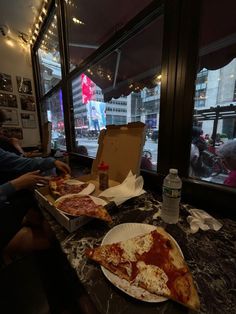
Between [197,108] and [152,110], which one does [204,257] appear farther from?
[152,110]

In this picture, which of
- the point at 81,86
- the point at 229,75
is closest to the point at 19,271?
the point at 229,75

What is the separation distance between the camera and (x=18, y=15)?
2170mm

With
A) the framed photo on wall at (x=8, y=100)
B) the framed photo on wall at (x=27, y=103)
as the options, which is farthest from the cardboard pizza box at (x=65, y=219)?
the framed photo on wall at (x=27, y=103)

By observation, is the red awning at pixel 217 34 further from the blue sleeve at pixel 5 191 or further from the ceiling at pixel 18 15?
the ceiling at pixel 18 15

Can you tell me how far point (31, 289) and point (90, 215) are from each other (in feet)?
1.30

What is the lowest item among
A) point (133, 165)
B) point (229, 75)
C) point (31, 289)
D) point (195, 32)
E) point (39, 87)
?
point (31, 289)

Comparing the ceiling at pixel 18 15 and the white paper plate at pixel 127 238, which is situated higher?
the ceiling at pixel 18 15

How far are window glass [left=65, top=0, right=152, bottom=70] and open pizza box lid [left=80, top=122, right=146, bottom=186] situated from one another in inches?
32.5

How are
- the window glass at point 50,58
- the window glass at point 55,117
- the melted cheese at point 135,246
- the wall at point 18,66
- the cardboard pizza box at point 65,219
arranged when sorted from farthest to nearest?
the wall at point 18,66
the window glass at point 55,117
the window glass at point 50,58
the cardboard pizza box at point 65,219
the melted cheese at point 135,246

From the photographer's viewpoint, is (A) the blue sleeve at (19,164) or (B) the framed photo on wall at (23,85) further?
(B) the framed photo on wall at (23,85)

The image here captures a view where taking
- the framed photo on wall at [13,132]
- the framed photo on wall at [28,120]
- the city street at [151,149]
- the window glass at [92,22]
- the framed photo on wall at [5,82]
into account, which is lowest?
the city street at [151,149]

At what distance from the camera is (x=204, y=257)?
1.46 ft

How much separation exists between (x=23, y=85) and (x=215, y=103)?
3.17m

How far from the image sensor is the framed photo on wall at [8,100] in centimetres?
254
